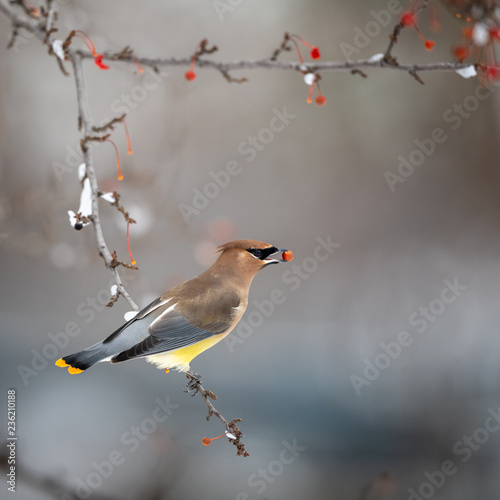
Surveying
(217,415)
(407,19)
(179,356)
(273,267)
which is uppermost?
(273,267)

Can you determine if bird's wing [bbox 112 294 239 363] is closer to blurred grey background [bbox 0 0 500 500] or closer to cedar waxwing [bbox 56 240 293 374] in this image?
cedar waxwing [bbox 56 240 293 374]

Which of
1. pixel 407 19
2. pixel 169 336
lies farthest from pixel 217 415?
pixel 407 19

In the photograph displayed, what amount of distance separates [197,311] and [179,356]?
10 centimetres

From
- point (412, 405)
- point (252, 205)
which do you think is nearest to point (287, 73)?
point (252, 205)

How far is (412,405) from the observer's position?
2781 millimetres

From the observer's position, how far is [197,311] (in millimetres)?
1173

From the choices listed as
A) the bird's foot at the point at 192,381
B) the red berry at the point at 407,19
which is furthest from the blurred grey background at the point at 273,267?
the red berry at the point at 407,19

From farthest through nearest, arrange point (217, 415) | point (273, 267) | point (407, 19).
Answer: point (273, 267) → point (217, 415) → point (407, 19)

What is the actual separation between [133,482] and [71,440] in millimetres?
270

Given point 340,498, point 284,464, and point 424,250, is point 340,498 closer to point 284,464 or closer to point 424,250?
point 284,464

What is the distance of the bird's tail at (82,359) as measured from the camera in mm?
1041

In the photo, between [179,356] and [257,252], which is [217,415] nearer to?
[179,356]

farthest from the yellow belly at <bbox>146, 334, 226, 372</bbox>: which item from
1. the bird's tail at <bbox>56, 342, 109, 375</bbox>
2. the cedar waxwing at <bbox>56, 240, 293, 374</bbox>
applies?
the bird's tail at <bbox>56, 342, 109, 375</bbox>

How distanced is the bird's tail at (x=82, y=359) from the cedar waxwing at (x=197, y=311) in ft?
0.05
